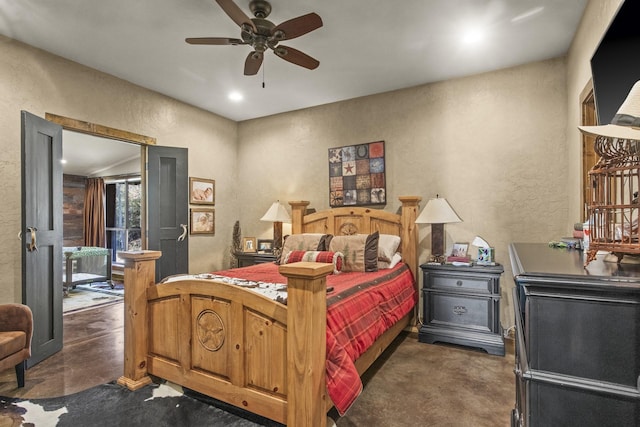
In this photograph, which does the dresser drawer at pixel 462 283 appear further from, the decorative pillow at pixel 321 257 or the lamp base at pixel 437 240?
the decorative pillow at pixel 321 257

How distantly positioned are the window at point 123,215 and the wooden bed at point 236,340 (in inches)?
218

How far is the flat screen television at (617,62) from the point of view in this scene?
1353 millimetres

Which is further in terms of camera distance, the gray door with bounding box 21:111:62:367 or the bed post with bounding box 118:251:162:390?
the gray door with bounding box 21:111:62:367

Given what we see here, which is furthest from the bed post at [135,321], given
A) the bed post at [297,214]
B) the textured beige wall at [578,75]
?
the textured beige wall at [578,75]

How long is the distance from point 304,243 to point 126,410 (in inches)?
81.4

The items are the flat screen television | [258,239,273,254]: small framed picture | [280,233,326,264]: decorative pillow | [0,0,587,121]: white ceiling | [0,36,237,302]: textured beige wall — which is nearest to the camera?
the flat screen television

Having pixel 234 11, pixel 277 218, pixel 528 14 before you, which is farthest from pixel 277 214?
pixel 528 14

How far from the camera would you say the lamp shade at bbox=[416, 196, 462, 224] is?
3363 mm

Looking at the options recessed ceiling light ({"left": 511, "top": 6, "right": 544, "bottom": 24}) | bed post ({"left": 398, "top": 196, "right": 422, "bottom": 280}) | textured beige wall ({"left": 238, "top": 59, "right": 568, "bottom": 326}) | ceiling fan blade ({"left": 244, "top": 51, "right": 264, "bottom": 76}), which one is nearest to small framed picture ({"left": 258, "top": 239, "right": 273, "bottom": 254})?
textured beige wall ({"left": 238, "top": 59, "right": 568, "bottom": 326})

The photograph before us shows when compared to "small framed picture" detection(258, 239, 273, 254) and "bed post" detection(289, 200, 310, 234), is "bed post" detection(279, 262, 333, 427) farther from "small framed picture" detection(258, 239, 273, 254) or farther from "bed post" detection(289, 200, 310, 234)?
"small framed picture" detection(258, 239, 273, 254)

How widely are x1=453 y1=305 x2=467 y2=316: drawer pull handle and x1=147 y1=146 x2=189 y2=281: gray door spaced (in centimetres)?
324

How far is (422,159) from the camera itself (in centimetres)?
382

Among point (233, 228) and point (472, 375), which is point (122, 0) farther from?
point (472, 375)

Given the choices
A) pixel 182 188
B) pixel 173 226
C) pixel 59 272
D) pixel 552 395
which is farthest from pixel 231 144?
pixel 552 395
